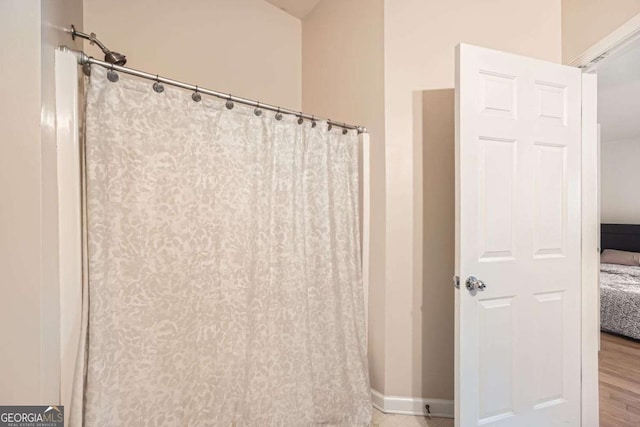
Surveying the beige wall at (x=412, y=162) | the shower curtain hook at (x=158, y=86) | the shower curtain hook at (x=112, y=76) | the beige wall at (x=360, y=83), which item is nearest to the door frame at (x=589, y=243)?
the beige wall at (x=412, y=162)

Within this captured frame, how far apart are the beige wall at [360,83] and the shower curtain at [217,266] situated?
0.15 meters

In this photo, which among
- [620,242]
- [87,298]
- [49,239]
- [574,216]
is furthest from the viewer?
[620,242]

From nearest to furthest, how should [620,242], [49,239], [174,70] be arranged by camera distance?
[49,239] < [174,70] < [620,242]

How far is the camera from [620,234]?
489 cm

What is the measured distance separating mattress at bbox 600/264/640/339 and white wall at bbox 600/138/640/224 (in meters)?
2.11

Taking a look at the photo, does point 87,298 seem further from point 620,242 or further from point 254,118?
point 620,242

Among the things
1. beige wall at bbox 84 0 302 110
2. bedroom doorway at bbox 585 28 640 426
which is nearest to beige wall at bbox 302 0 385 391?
beige wall at bbox 84 0 302 110

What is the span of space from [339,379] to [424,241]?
973mm

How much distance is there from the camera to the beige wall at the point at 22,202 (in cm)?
78

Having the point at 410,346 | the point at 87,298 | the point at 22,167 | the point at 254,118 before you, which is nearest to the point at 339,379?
the point at 410,346

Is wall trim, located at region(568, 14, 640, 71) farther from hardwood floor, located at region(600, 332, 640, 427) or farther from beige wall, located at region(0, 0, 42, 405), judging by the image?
beige wall, located at region(0, 0, 42, 405)

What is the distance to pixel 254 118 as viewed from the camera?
4.91 ft

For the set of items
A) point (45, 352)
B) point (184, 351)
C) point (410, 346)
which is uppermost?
point (45, 352)

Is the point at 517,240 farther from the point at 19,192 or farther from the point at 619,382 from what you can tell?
the point at 19,192
